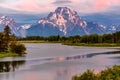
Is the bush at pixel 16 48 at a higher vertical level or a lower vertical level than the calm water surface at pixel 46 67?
higher

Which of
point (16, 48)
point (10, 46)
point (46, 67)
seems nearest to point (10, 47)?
point (10, 46)

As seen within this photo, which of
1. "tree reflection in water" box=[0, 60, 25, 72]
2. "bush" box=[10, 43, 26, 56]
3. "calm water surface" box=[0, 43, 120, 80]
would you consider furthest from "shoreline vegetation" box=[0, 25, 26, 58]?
"tree reflection in water" box=[0, 60, 25, 72]

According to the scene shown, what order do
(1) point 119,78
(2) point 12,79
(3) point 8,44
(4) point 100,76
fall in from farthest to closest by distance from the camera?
(3) point 8,44 → (2) point 12,79 → (4) point 100,76 → (1) point 119,78

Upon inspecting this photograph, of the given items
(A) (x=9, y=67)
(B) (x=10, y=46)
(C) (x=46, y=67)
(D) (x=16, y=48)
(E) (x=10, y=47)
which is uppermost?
(B) (x=10, y=46)

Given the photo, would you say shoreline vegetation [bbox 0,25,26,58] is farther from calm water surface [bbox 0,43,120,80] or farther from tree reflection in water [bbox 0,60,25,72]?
tree reflection in water [bbox 0,60,25,72]

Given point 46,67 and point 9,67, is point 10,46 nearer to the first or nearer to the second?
point 9,67

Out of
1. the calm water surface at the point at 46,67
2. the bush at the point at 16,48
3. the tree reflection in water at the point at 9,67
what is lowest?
the calm water surface at the point at 46,67

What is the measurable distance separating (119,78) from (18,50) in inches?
3633

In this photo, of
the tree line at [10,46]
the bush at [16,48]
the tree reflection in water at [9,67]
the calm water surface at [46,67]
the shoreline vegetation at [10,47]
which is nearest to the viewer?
the calm water surface at [46,67]

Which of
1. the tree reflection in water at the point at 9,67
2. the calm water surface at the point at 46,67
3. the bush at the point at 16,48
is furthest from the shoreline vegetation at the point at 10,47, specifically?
the tree reflection in water at the point at 9,67

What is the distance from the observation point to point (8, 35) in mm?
141500

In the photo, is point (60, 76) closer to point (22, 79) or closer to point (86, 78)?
point (22, 79)

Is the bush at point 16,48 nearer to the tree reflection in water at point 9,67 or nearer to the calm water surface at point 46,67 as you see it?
A: the calm water surface at point 46,67

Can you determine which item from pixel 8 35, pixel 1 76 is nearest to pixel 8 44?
pixel 8 35
